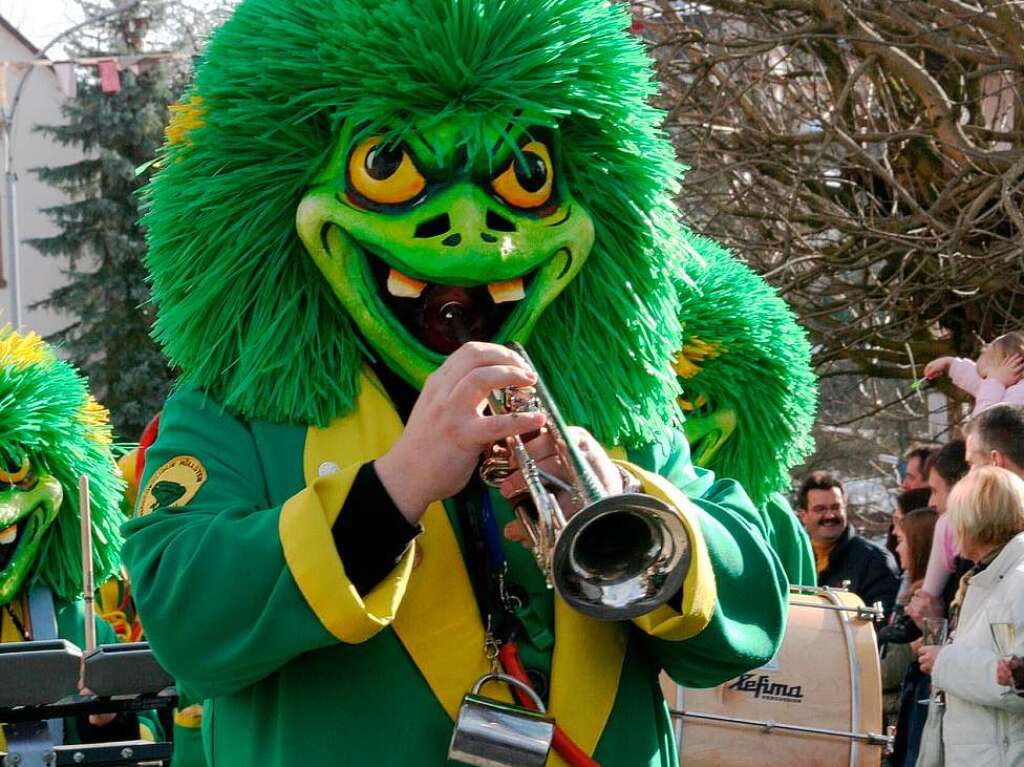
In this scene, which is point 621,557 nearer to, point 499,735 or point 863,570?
point 499,735

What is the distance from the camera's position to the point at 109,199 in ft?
72.5

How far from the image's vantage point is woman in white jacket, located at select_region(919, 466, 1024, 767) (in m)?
4.35

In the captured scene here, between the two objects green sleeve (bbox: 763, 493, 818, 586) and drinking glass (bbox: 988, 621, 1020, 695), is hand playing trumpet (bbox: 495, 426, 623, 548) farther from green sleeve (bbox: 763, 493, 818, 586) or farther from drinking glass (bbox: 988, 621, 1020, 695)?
green sleeve (bbox: 763, 493, 818, 586)

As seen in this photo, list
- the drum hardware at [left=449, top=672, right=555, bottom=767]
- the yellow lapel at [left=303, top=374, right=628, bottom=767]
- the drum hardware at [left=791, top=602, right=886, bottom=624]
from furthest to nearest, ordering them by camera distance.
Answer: the drum hardware at [left=791, top=602, right=886, bottom=624] → the yellow lapel at [left=303, top=374, right=628, bottom=767] → the drum hardware at [left=449, top=672, right=555, bottom=767]

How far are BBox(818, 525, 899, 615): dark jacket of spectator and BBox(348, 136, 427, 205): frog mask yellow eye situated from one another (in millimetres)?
4634

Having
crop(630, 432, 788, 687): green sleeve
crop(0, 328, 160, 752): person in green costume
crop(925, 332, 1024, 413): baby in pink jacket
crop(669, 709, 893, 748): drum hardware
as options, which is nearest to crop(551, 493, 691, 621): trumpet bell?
crop(630, 432, 788, 687): green sleeve

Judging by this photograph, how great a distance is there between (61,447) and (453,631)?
326 centimetres

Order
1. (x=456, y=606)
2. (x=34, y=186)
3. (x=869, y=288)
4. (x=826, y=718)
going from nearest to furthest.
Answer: (x=456, y=606) → (x=826, y=718) → (x=869, y=288) → (x=34, y=186)

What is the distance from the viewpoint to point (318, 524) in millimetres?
2133

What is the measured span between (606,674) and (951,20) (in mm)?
5737

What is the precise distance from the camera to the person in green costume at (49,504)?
5.14 metres

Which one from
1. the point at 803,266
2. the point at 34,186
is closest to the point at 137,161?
the point at 34,186

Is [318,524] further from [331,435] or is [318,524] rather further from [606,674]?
[606,674]

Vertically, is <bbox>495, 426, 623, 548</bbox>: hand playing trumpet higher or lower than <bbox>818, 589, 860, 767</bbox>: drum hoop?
higher
